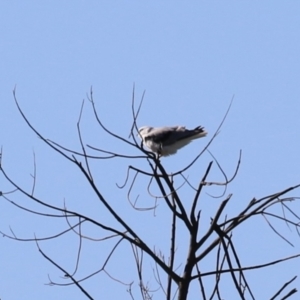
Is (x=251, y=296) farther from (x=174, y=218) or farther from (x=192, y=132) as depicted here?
(x=192, y=132)

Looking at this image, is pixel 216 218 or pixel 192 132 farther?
pixel 192 132

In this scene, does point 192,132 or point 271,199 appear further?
point 192,132

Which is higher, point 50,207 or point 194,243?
point 50,207

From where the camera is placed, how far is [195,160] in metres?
3.60

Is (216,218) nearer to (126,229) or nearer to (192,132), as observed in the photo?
(126,229)

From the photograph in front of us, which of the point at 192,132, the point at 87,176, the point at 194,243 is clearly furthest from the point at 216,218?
the point at 192,132

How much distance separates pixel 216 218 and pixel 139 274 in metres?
0.63

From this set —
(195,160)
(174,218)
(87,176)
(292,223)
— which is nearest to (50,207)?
(87,176)

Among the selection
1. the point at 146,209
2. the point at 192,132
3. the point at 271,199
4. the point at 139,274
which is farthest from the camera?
the point at 192,132

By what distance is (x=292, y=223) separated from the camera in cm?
353

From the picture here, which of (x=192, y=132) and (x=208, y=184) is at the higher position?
(x=192, y=132)

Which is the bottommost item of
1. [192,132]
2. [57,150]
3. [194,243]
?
[194,243]

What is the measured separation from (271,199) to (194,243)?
42 cm

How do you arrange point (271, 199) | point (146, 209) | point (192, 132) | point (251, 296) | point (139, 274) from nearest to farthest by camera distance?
point (251, 296) → point (271, 199) → point (139, 274) → point (146, 209) → point (192, 132)
